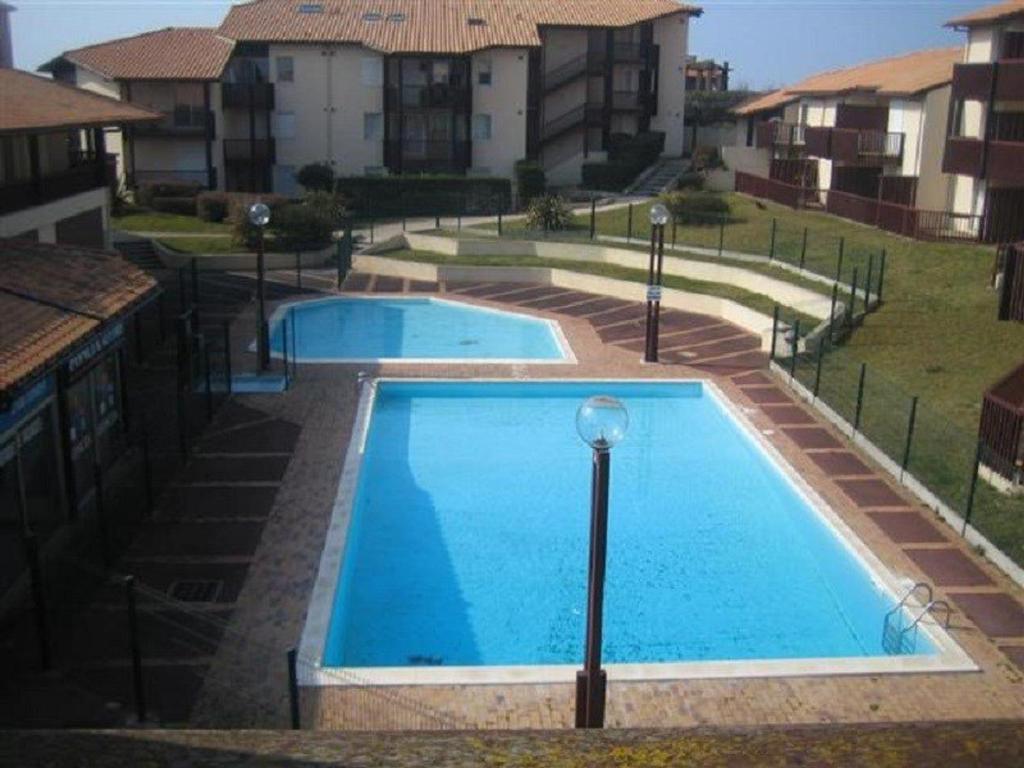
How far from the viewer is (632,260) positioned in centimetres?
3806

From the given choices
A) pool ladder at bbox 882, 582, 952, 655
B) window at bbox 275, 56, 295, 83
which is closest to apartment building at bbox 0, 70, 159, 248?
pool ladder at bbox 882, 582, 952, 655

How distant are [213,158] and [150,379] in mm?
32005

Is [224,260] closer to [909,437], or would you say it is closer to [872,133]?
[872,133]

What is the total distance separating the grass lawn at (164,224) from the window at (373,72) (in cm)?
1476

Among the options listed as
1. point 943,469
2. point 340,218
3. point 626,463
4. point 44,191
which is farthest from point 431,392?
point 340,218

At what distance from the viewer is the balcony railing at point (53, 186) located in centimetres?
2285

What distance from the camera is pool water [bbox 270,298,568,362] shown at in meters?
28.4

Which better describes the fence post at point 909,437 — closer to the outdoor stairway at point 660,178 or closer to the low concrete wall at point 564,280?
the low concrete wall at point 564,280

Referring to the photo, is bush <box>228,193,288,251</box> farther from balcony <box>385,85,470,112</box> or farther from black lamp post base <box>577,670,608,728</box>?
black lamp post base <box>577,670,608,728</box>

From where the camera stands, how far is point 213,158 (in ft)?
169

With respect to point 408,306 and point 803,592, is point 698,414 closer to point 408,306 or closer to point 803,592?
point 803,592

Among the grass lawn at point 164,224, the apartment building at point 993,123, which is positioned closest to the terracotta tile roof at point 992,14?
the apartment building at point 993,123

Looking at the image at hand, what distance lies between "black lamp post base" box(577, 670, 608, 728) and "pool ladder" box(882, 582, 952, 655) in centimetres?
558

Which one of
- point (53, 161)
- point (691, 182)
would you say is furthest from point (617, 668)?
point (691, 182)
